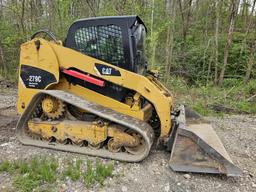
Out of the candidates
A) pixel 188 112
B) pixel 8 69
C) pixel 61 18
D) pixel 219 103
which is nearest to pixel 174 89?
pixel 219 103

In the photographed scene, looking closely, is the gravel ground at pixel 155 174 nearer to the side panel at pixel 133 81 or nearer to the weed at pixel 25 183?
the weed at pixel 25 183

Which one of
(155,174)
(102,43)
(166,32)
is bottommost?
(155,174)

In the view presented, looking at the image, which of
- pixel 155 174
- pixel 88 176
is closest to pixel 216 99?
pixel 155 174

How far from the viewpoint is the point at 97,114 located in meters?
3.85

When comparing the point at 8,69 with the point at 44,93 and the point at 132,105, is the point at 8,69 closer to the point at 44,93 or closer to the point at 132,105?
the point at 44,93

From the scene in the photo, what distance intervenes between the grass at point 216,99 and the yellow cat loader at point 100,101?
2941mm

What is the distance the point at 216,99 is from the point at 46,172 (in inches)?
226

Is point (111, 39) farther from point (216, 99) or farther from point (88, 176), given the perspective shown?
point (216, 99)

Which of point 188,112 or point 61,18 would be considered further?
point 61,18

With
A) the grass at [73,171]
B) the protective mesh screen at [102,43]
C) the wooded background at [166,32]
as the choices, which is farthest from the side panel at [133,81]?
the wooded background at [166,32]

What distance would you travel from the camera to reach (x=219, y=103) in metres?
7.55

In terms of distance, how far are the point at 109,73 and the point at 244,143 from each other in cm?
261

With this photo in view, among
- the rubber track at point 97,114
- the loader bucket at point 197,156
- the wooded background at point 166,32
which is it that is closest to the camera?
the loader bucket at point 197,156

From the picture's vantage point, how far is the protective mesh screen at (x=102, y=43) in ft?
13.2
